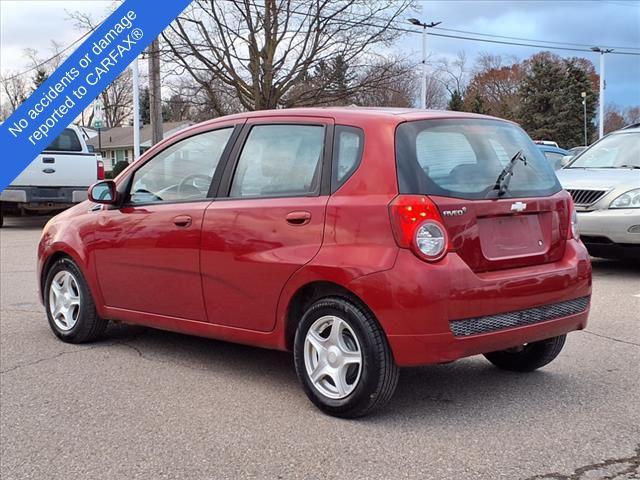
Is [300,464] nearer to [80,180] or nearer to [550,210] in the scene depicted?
[550,210]

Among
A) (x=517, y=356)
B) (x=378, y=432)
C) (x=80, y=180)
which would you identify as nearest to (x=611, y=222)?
(x=517, y=356)

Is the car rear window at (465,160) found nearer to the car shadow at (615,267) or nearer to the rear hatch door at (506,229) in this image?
the rear hatch door at (506,229)

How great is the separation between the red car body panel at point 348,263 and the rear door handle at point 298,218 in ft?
0.06

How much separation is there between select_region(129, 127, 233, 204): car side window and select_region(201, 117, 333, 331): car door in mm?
191

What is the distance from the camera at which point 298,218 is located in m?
4.18

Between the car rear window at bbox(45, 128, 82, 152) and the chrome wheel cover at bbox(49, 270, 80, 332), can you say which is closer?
the chrome wheel cover at bbox(49, 270, 80, 332)

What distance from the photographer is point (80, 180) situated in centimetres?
1555

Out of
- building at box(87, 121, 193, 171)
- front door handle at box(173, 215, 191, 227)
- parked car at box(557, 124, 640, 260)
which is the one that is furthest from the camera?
building at box(87, 121, 193, 171)

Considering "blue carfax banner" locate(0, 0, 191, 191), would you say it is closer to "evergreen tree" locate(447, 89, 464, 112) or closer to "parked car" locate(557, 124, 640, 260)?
"parked car" locate(557, 124, 640, 260)

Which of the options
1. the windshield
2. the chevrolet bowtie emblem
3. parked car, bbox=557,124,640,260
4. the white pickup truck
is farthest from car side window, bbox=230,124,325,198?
the white pickup truck

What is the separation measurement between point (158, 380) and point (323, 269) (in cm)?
154

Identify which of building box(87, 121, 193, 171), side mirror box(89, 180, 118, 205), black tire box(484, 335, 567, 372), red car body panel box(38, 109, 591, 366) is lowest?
black tire box(484, 335, 567, 372)

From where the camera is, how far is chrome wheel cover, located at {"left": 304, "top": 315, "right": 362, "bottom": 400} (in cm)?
398

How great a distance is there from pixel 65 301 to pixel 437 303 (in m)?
3.36
